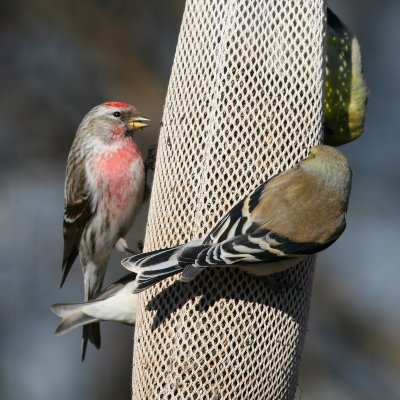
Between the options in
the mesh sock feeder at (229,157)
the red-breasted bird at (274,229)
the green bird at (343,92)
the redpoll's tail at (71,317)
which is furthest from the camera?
the redpoll's tail at (71,317)

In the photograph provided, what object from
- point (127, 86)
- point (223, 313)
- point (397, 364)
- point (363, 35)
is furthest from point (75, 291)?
point (223, 313)

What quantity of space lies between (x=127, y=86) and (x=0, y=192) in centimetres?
142

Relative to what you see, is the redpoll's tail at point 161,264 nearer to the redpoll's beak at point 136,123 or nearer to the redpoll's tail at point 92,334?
the redpoll's beak at point 136,123

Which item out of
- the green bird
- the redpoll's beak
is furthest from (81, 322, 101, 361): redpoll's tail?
the green bird

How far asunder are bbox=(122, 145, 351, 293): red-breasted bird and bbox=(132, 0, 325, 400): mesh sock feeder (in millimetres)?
161

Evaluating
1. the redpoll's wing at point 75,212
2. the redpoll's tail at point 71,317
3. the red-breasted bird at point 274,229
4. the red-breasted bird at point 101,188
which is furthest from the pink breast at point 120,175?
the red-breasted bird at point 274,229

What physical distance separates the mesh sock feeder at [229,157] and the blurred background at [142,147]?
4.13m

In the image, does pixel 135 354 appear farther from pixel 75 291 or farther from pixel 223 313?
pixel 75 291

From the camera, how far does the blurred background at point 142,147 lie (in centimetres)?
834

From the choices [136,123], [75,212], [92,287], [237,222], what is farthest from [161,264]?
[92,287]

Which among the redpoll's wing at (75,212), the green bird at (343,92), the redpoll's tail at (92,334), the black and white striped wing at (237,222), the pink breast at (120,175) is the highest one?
the green bird at (343,92)

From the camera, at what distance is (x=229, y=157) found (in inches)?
156

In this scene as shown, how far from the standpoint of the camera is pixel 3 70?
29.3 feet

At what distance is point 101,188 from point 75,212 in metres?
0.24
